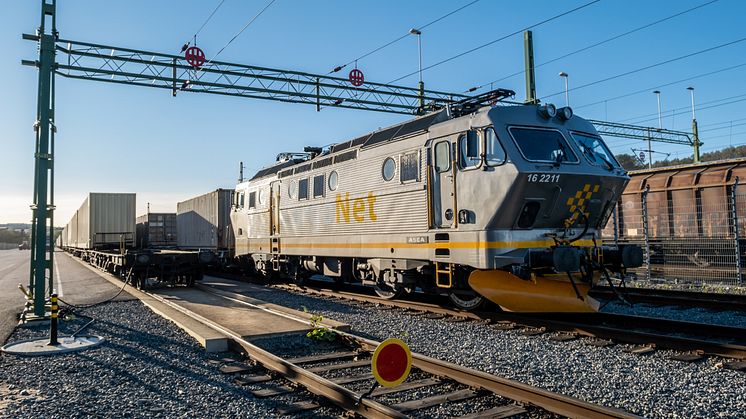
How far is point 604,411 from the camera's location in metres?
4.46

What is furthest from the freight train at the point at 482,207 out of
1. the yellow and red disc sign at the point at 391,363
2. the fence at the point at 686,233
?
the fence at the point at 686,233

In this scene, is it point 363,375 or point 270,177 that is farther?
point 270,177

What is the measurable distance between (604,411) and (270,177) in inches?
556

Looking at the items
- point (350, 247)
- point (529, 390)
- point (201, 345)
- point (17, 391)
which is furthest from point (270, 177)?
point (529, 390)

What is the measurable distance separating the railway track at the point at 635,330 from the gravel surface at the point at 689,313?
0.56 m

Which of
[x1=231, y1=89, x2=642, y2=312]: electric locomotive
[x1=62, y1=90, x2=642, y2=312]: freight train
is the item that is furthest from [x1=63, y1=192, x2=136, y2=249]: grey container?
[x1=231, y1=89, x2=642, y2=312]: electric locomotive

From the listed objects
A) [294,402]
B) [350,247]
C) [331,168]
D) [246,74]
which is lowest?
[294,402]

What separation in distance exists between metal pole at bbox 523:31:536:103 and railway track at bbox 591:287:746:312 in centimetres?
863

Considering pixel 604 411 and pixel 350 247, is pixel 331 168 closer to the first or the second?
pixel 350 247

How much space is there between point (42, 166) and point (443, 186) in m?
7.61

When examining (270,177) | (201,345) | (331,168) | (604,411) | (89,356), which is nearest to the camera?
(604,411)

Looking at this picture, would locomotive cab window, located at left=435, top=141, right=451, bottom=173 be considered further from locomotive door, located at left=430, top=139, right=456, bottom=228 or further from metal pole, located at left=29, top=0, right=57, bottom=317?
metal pole, located at left=29, top=0, right=57, bottom=317

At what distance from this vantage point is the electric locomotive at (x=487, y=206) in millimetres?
8852

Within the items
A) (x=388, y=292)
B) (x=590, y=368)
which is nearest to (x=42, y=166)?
(x=388, y=292)
